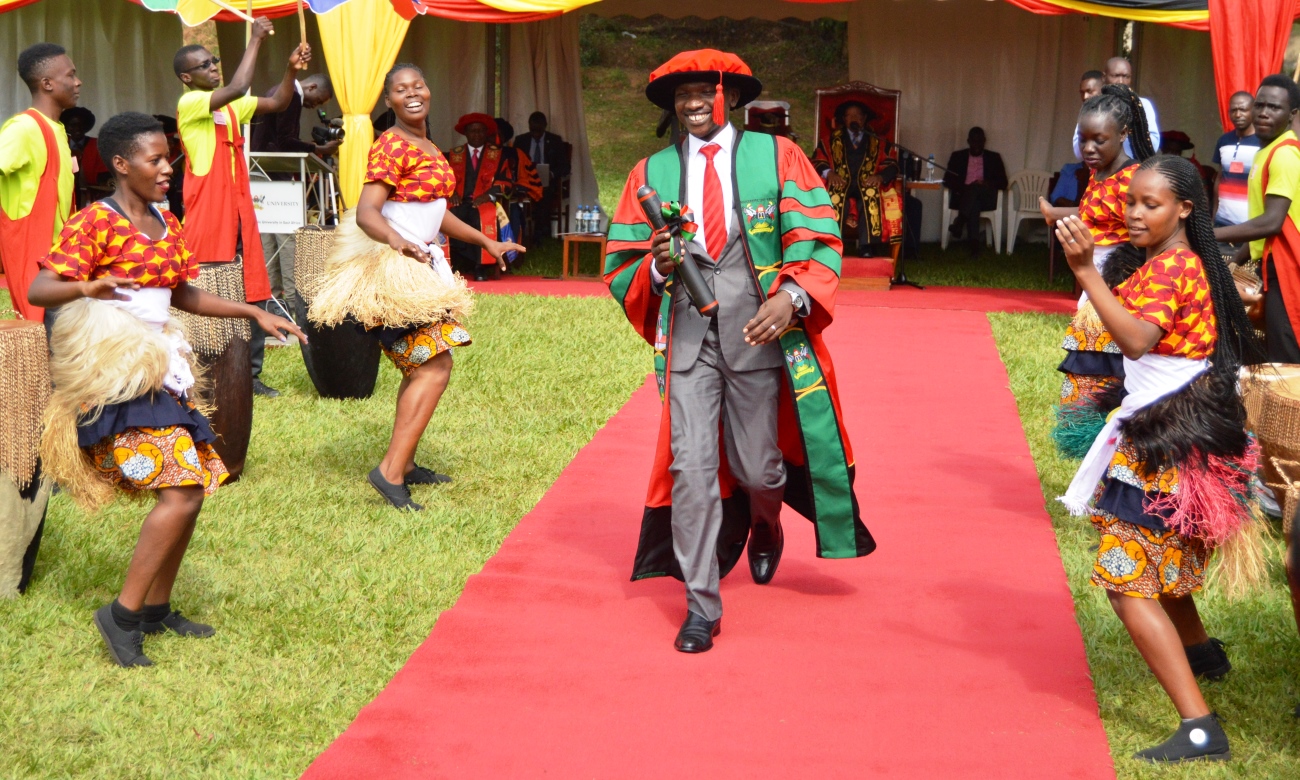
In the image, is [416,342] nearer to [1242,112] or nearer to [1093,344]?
[1093,344]

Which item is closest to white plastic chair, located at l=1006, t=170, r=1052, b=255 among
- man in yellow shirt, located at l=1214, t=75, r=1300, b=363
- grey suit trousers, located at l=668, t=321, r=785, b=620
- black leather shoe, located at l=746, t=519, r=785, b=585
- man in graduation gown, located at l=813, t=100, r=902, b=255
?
man in graduation gown, located at l=813, t=100, r=902, b=255

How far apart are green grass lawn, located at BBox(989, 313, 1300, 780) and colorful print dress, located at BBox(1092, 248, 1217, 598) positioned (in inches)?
18.5

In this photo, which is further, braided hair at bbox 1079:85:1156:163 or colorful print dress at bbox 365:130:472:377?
colorful print dress at bbox 365:130:472:377

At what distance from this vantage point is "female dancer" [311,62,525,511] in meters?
5.70

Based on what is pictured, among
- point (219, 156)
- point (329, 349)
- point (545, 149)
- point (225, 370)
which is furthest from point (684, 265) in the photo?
point (545, 149)

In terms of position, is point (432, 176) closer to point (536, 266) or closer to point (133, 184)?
point (133, 184)

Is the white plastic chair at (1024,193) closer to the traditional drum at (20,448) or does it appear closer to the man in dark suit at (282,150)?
the man in dark suit at (282,150)

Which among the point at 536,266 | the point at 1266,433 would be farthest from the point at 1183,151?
the point at 1266,433

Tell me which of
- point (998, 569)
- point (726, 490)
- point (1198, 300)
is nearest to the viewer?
point (1198, 300)

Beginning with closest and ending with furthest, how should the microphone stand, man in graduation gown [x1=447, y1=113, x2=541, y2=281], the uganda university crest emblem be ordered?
1. the uganda university crest emblem
2. the microphone stand
3. man in graduation gown [x1=447, y1=113, x2=541, y2=281]

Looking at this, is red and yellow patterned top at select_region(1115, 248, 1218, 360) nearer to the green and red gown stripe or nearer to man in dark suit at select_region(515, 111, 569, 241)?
the green and red gown stripe

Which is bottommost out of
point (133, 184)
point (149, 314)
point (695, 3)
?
point (149, 314)

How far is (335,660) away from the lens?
4.27 meters

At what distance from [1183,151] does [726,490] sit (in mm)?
11890
